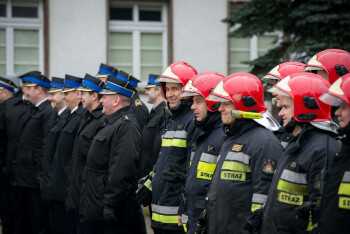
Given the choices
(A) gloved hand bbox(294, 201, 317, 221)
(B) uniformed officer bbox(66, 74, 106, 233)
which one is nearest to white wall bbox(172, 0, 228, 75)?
(B) uniformed officer bbox(66, 74, 106, 233)

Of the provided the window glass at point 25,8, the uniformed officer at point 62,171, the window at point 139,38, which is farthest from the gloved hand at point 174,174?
the window glass at point 25,8

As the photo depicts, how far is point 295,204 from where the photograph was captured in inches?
187

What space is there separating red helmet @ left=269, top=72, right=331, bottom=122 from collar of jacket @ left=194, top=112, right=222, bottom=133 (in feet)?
4.02

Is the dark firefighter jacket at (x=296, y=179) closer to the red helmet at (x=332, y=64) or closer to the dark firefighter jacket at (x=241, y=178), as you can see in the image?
the dark firefighter jacket at (x=241, y=178)

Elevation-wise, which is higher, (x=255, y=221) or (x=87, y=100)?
(x=87, y=100)

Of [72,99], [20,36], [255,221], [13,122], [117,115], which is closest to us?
[255,221]

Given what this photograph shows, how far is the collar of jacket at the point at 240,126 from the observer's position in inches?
221

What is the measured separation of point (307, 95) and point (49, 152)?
5.38 meters

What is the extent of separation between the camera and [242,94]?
571 cm

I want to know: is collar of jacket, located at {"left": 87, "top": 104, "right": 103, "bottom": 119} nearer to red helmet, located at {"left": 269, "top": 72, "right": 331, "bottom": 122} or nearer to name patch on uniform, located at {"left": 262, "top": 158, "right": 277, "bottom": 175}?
name patch on uniform, located at {"left": 262, "top": 158, "right": 277, "bottom": 175}

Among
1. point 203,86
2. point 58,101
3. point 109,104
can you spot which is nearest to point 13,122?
point 58,101

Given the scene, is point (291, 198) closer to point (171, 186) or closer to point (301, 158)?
point (301, 158)

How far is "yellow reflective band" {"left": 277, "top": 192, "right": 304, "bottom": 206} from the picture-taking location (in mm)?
4764

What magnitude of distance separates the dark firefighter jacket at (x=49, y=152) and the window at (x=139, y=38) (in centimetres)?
605
